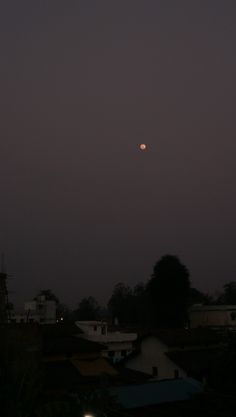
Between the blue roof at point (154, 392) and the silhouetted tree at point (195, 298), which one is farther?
the silhouetted tree at point (195, 298)

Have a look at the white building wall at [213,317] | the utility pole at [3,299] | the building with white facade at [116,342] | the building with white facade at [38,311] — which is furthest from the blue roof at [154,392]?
the building with white facade at [38,311]

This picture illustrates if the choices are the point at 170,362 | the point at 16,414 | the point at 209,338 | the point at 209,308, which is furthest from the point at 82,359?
the point at 209,308

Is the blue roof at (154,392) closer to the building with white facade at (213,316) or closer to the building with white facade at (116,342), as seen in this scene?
the building with white facade at (116,342)

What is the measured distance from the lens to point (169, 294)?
49812 mm

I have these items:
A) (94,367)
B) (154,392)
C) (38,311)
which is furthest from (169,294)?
(154,392)

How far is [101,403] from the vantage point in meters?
12.1

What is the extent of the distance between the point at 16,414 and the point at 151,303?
1456 inches

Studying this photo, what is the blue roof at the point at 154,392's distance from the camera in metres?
19.5

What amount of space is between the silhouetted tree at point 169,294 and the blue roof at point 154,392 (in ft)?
88.7

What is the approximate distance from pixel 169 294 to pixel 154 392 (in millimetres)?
29329

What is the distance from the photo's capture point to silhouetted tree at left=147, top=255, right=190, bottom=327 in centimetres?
4972

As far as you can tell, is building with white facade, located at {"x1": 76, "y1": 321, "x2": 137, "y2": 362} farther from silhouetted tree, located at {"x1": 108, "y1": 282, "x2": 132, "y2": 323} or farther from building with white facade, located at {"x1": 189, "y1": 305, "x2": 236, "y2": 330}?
silhouetted tree, located at {"x1": 108, "y1": 282, "x2": 132, "y2": 323}

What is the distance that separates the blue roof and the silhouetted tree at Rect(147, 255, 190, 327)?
88.7 feet

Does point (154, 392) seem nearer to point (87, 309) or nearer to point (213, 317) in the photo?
point (213, 317)
